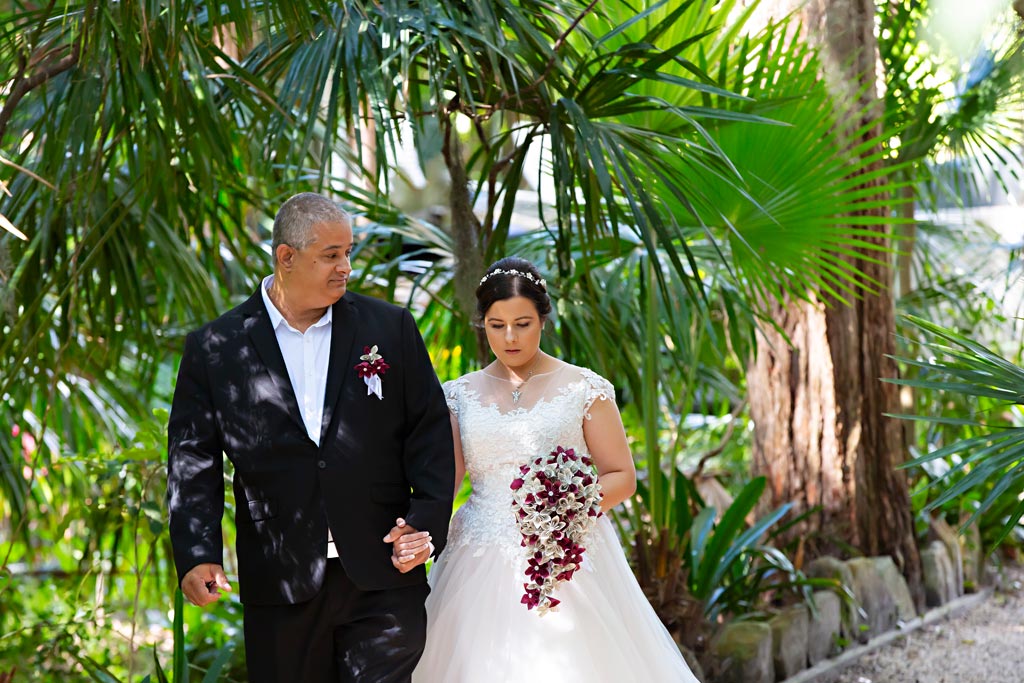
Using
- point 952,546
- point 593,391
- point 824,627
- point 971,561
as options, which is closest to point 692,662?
point 824,627

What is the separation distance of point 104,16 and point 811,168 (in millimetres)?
2577

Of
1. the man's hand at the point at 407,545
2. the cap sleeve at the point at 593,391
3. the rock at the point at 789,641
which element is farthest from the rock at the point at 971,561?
the man's hand at the point at 407,545

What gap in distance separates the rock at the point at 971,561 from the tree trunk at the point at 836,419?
106 cm

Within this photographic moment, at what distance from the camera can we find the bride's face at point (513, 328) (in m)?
3.14

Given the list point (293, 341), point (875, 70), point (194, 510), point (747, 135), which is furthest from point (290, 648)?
point (875, 70)

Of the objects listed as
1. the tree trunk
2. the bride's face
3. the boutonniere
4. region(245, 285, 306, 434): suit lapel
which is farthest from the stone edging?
region(245, 285, 306, 434): suit lapel

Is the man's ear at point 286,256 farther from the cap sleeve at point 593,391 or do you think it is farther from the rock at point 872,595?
the rock at point 872,595

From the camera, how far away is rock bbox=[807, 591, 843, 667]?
5258mm

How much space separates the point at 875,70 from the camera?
19.2 feet

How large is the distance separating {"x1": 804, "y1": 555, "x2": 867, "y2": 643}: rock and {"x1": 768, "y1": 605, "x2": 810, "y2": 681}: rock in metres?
0.45

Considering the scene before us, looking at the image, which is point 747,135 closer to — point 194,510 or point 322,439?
point 322,439

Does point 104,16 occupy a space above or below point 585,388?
above

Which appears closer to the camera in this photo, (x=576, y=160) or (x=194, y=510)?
(x=194, y=510)

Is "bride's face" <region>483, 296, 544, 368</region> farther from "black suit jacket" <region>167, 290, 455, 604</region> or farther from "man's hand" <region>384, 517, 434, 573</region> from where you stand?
"man's hand" <region>384, 517, 434, 573</region>
